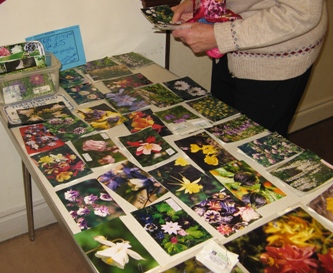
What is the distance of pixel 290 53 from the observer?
1124 mm

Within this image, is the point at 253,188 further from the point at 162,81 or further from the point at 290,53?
the point at 162,81

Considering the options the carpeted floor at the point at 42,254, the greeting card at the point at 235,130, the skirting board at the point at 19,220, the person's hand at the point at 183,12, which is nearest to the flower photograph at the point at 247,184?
the greeting card at the point at 235,130

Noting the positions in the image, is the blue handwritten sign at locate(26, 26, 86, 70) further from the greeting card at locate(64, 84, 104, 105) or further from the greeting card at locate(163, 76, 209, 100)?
the greeting card at locate(163, 76, 209, 100)

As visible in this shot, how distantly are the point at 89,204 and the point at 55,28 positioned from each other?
0.79 meters

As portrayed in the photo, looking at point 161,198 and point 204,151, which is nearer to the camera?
point 161,198

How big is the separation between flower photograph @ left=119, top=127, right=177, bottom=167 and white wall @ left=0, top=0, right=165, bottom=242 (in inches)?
22.3

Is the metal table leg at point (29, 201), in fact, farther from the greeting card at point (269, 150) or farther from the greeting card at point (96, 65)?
the greeting card at point (269, 150)

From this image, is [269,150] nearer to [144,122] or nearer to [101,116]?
[144,122]

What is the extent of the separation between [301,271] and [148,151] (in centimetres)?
48

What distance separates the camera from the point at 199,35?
1.15 meters

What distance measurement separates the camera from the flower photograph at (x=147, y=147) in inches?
Result: 38.9

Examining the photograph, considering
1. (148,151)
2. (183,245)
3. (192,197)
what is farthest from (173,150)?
(183,245)

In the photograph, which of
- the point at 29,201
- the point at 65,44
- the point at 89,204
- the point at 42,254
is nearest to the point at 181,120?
the point at 89,204

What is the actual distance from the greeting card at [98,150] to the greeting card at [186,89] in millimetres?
360
